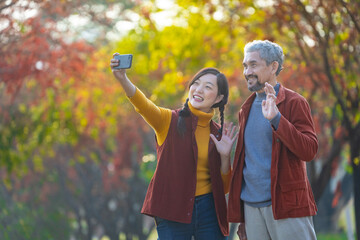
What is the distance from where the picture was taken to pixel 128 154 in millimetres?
17281

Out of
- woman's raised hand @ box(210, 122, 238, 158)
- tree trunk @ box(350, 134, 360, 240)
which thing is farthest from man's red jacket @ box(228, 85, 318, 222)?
tree trunk @ box(350, 134, 360, 240)

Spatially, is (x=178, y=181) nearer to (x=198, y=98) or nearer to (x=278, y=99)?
(x=198, y=98)

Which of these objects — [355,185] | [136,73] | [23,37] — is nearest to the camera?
[355,185]

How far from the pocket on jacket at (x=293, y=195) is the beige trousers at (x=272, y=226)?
10 cm

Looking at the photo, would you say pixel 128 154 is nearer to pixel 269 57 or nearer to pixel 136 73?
pixel 136 73

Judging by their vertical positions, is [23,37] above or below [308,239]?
below

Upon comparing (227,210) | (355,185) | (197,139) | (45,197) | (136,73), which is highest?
→ (197,139)

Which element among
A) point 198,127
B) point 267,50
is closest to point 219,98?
point 198,127

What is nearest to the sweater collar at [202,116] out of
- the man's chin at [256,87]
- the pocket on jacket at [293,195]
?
the man's chin at [256,87]

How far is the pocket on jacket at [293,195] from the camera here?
13.4 ft

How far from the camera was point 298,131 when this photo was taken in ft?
13.2

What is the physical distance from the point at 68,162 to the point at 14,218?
225cm

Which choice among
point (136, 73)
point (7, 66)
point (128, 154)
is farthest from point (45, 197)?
point (7, 66)

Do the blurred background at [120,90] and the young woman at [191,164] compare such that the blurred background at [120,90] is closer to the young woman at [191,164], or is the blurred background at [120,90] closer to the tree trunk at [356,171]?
the tree trunk at [356,171]
